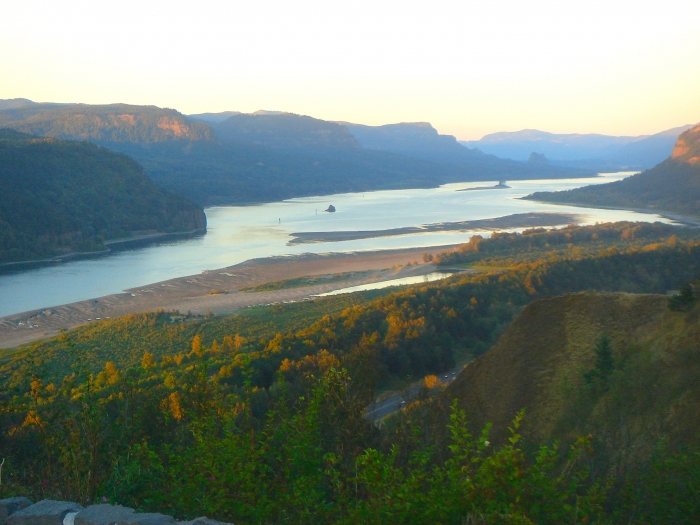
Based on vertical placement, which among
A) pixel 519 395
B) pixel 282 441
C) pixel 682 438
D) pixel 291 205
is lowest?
pixel 291 205

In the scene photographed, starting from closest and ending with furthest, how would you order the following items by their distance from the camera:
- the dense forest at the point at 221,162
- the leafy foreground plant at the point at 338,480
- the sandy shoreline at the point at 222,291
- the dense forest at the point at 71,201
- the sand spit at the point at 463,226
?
the leafy foreground plant at the point at 338,480 → the sandy shoreline at the point at 222,291 → the dense forest at the point at 71,201 → the sand spit at the point at 463,226 → the dense forest at the point at 221,162

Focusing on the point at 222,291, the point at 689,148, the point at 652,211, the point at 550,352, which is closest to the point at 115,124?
the point at 689,148

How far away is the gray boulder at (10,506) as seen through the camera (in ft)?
11.3

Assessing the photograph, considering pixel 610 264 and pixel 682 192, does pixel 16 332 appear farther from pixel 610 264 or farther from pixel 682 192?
pixel 682 192

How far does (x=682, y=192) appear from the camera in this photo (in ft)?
232

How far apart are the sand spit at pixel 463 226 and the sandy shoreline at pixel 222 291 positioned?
820 centimetres

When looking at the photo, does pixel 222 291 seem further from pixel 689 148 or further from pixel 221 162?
pixel 221 162

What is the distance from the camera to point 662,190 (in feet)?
245

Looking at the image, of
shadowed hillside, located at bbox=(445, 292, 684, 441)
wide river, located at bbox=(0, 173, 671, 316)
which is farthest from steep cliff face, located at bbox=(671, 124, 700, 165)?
shadowed hillside, located at bbox=(445, 292, 684, 441)

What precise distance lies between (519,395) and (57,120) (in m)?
132

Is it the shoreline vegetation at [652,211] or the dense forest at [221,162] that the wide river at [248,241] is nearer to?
the shoreline vegetation at [652,211]

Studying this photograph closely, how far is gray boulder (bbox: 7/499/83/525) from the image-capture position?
3344 mm

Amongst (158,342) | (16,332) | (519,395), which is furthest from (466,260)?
(519,395)

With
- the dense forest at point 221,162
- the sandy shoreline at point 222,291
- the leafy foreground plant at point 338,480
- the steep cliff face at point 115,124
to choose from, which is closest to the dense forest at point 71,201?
the sandy shoreline at point 222,291
